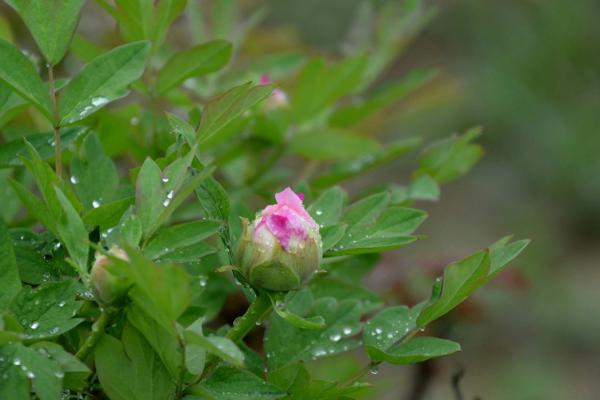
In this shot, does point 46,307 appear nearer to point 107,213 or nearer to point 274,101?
point 107,213

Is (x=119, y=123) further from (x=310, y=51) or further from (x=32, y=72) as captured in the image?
(x=310, y=51)

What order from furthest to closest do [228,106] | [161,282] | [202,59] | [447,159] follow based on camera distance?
[447,159]
[202,59]
[228,106]
[161,282]

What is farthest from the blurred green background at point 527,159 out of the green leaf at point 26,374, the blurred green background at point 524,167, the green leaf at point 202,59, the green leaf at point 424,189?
the green leaf at point 26,374

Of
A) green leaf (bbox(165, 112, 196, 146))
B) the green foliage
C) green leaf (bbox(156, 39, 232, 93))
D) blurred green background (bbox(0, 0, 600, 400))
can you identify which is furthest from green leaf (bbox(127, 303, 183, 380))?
blurred green background (bbox(0, 0, 600, 400))

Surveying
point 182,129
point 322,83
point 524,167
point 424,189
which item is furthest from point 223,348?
point 524,167

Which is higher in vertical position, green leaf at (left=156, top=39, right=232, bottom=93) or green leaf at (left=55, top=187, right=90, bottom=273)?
green leaf at (left=156, top=39, right=232, bottom=93)

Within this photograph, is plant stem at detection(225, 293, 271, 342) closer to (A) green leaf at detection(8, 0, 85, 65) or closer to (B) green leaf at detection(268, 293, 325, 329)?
(B) green leaf at detection(268, 293, 325, 329)
